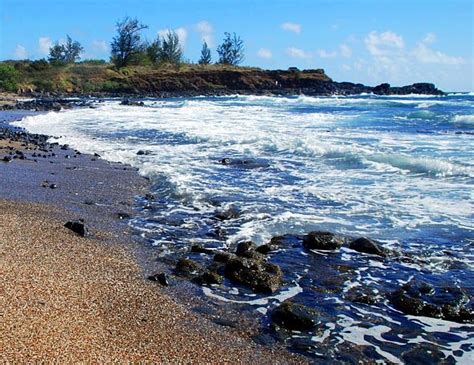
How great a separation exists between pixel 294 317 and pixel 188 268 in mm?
1785

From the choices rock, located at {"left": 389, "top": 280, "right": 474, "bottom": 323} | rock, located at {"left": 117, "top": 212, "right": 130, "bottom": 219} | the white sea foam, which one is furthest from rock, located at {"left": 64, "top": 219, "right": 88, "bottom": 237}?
the white sea foam

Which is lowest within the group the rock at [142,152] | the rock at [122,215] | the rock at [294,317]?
the rock at [294,317]

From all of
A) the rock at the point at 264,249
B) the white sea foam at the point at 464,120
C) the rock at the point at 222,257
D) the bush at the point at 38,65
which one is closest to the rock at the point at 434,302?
the rock at the point at 264,249

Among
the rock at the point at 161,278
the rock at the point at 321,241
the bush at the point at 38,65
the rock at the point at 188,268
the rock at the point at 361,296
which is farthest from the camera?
the bush at the point at 38,65

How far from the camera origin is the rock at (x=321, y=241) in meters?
7.54

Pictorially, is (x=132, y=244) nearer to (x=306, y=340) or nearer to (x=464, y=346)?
(x=306, y=340)

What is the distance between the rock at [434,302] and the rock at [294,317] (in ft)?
3.60

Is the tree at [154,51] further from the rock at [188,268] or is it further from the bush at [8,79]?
the rock at [188,268]

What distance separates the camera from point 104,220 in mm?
8633

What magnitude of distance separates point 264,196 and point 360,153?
6.24 m

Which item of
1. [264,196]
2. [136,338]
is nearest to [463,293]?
[136,338]

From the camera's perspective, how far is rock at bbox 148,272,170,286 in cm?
605

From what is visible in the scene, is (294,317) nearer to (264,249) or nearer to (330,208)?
(264,249)

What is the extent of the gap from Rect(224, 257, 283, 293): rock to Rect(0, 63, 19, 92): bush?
168 feet
